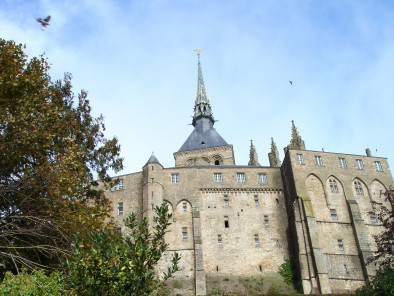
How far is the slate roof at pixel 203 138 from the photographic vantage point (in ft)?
247

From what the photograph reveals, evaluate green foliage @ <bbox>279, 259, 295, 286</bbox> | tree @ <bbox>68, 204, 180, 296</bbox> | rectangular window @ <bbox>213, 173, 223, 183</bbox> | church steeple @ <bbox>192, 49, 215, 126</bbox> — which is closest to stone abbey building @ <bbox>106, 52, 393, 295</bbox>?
rectangular window @ <bbox>213, 173, 223, 183</bbox>

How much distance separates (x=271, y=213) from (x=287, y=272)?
6264mm

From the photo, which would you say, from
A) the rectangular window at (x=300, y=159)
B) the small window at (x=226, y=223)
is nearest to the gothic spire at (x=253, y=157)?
the rectangular window at (x=300, y=159)

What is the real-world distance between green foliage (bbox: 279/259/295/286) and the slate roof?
32597mm

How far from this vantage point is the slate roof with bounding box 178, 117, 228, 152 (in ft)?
247

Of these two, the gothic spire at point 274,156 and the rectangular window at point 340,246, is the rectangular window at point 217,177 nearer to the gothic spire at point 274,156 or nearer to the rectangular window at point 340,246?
the gothic spire at point 274,156

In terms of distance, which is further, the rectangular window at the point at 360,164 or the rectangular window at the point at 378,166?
the rectangular window at the point at 378,166

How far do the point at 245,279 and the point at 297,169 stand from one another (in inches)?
475

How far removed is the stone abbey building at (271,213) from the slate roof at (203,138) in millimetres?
25030

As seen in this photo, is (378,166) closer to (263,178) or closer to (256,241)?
(263,178)

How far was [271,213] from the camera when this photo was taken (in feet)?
157

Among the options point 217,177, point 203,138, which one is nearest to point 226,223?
point 217,177

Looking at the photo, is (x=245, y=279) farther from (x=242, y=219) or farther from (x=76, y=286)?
(x=76, y=286)

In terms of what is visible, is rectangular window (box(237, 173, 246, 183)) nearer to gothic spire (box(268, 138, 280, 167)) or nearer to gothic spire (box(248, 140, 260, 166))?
gothic spire (box(268, 138, 280, 167))
